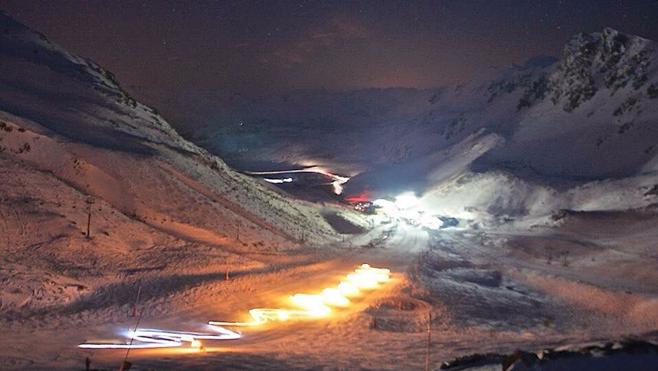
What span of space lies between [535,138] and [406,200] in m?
18.0

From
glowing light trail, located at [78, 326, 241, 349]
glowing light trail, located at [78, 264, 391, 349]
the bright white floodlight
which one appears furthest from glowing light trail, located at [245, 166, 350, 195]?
glowing light trail, located at [78, 326, 241, 349]

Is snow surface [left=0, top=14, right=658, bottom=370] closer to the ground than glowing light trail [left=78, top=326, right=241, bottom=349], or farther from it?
farther from it

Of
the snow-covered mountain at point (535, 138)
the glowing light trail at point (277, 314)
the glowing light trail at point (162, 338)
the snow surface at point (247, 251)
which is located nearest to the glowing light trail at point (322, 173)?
the snow-covered mountain at point (535, 138)

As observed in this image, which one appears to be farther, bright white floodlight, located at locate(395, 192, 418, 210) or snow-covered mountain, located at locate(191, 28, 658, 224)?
bright white floodlight, located at locate(395, 192, 418, 210)

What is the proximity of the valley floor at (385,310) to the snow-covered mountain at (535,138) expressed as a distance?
1728cm

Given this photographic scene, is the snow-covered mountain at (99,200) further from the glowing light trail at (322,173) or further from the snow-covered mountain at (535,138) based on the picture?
the glowing light trail at (322,173)

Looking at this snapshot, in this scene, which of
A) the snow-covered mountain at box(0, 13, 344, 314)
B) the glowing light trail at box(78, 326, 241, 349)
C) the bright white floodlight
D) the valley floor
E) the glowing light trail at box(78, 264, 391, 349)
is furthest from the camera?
the bright white floodlight

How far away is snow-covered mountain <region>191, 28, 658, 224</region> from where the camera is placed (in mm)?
53969

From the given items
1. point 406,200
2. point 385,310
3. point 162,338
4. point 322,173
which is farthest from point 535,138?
point 162,338

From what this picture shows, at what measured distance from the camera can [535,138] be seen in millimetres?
69438

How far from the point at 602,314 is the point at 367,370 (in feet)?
38.6

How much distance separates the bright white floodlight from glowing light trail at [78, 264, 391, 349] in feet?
134

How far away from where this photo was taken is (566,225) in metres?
38.8

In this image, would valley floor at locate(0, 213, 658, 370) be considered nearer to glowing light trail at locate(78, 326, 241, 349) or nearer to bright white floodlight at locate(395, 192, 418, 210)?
glowing light trail at locate(78, 326, 241, 349)
